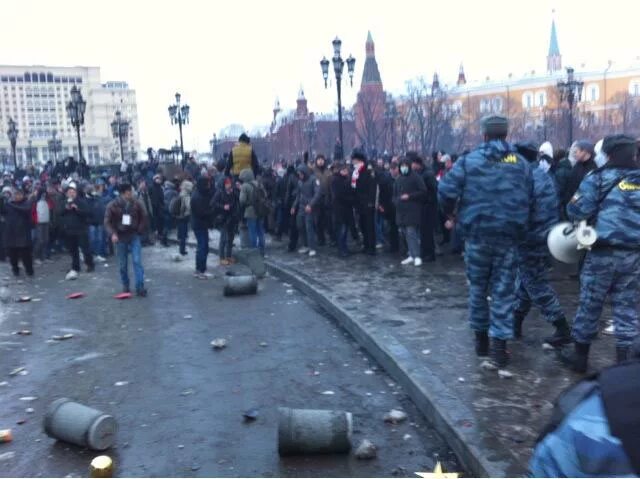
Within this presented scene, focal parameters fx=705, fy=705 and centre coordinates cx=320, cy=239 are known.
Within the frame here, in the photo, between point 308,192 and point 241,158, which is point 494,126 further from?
point 241,158

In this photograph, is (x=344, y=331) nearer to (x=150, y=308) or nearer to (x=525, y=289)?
(x=525, y=289)

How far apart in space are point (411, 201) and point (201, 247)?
4.32m

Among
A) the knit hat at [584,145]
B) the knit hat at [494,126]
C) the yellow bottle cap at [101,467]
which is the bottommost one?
the yellow bottle cap at [101,467]

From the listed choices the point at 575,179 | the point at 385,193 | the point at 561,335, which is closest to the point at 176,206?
the point at 385,193

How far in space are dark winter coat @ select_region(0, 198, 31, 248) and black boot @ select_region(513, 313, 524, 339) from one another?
→ 11.1 metres

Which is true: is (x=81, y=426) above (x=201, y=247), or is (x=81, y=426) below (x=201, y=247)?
below

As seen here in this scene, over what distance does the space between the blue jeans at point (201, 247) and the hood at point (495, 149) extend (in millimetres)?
8414

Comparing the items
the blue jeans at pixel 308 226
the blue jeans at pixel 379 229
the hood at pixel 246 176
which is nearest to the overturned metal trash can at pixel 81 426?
the hood at pixel 246 176

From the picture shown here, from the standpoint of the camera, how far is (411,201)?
41.2ft

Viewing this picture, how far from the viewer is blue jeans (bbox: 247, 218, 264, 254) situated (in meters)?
14.5

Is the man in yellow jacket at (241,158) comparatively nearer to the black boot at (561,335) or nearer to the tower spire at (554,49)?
the black boot at (561,335)

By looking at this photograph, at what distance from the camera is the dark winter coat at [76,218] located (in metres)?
14.7

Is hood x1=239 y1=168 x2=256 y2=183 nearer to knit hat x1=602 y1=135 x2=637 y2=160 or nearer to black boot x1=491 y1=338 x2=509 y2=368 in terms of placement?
black boot x1=491 y1=338 x2=509 y2=368

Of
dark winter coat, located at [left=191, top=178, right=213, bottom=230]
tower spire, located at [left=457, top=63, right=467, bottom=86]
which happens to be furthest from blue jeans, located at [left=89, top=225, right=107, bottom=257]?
tower spire, located at [left=457, top=63, right=467, bottom=86]
